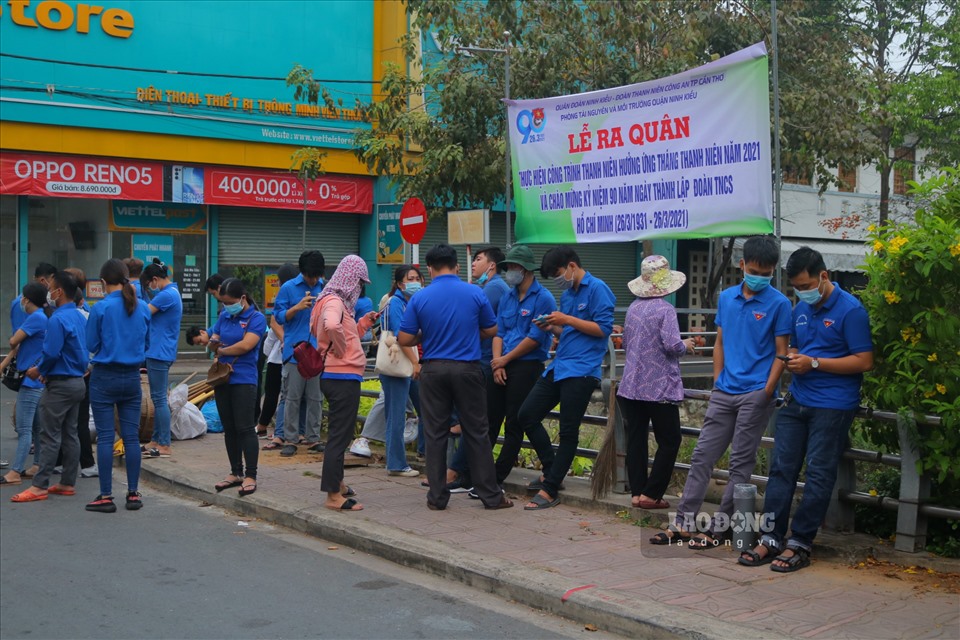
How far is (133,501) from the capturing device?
855 centimetres

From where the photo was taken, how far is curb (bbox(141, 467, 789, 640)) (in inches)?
205

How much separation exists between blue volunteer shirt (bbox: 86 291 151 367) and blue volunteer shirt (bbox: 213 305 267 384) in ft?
2.13

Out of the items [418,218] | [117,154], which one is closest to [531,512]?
[418,218]

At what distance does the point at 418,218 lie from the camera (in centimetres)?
1273

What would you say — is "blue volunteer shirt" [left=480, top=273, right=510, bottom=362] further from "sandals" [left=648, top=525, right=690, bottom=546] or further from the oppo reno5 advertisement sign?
the oppo reno5 advertisement sign

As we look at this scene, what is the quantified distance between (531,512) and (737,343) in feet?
7.42

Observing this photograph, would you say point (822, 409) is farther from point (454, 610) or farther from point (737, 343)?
point (454, 610)

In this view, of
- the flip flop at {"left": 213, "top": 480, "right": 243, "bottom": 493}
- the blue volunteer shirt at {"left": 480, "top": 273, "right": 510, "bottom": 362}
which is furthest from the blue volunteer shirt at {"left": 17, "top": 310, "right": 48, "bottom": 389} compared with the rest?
the blue volunteer shirt at {"left": 480, "top": 273, "right": 510, "bottom": 362}

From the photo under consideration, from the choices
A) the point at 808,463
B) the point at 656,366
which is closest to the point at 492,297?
the point at 656,366

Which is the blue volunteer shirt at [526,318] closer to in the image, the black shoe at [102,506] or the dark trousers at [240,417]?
the dark trousers at [240,417]

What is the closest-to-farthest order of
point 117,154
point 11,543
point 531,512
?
point 11,543, point 531,512, point 117,154

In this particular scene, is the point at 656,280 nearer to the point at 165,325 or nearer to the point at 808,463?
the point at 808,463

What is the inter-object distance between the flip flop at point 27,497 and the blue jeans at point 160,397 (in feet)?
6.41

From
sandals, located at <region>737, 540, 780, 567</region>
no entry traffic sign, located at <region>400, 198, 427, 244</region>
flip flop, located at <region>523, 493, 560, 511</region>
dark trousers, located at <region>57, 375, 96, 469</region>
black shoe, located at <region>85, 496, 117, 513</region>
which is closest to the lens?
sandals, located at <region>737, 540, 780, 567</region>
